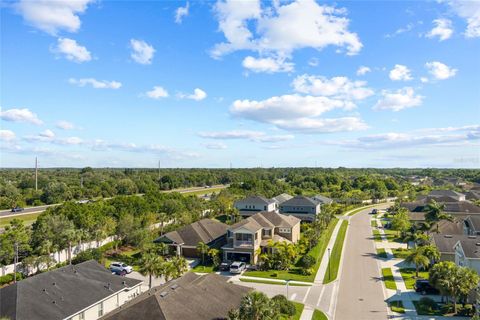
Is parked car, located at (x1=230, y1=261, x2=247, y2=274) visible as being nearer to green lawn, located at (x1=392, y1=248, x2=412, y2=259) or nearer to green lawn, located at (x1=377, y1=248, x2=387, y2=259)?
green lawn, located at (x1=377, y1=248, x2=387, y2=259)

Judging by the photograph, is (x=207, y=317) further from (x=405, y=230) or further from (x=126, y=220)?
(x=405, y=230)

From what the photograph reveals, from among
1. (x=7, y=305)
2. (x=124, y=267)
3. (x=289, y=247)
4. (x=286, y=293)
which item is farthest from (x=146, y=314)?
(x=289, y=247)

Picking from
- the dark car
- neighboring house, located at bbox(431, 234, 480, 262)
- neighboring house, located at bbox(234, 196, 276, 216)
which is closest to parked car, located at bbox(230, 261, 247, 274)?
the dark car

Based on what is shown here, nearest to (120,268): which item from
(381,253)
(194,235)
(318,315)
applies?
(194,235)

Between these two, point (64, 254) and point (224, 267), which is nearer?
point (224, 267)

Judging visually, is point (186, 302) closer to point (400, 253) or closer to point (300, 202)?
point (400, 253)

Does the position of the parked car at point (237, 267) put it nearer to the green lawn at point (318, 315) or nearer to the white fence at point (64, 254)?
the green lawn at point (318, 315)
